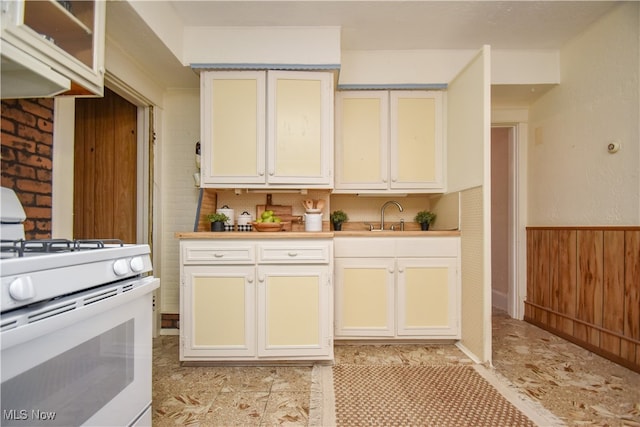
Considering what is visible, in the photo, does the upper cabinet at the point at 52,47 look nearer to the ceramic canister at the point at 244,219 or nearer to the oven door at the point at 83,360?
the oven door at the point at 83,360

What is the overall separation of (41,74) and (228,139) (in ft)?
4.22

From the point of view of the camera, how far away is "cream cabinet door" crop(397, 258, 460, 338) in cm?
253

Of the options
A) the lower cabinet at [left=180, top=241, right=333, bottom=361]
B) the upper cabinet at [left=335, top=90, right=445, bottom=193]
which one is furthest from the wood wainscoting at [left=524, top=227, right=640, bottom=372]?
the lower cabinet at [left=180, top=241, right=333, bottom=361]

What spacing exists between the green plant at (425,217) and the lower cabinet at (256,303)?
1199mm

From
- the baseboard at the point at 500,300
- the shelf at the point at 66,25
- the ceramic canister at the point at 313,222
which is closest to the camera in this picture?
the shelf at the point at 66,25

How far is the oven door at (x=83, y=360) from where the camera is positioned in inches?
30.0

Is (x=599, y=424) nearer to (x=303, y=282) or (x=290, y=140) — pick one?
(x=303, y=282)

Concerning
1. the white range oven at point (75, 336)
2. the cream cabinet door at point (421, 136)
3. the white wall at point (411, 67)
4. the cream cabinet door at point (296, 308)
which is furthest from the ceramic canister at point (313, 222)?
the white range oven at point (75, 336)

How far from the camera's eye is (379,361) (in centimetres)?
228

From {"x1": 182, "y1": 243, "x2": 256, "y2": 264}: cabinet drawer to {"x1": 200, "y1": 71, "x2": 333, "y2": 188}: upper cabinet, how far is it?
0.52 metres

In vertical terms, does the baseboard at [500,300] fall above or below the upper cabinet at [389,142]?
below

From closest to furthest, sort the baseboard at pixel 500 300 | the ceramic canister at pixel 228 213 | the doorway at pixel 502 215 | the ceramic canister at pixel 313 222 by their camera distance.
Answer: the ceramic canister at pixel 313 222
the ceramic canister at pixel 228 213
the doorway at pixel 502 215
the baseboard at pixel 500 300

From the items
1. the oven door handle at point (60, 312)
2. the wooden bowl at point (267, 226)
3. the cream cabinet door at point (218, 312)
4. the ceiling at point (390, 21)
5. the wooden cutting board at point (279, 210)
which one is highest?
the ceiling at point (390, 21)

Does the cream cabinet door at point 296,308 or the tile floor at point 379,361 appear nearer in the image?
the tile floor at point 379,361
